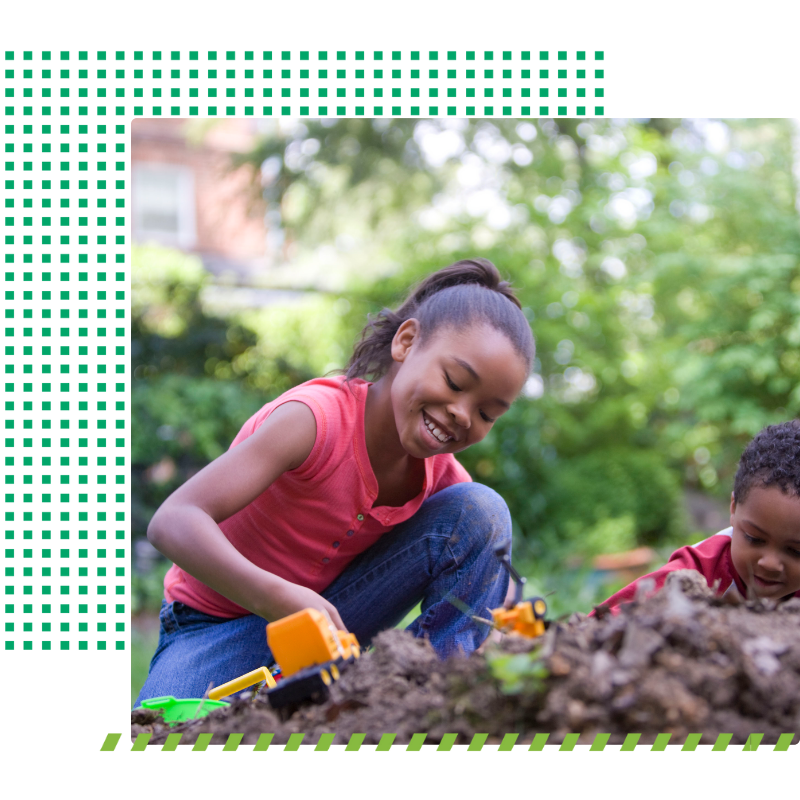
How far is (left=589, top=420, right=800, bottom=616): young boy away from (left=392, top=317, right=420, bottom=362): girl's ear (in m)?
0.77

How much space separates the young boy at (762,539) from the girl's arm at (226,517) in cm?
75

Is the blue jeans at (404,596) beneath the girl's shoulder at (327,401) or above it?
beneath

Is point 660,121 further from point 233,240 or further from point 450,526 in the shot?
point 450,526

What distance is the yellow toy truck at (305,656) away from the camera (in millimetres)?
1194

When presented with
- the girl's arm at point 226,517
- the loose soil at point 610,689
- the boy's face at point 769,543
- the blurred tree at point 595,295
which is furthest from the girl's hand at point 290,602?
the blurred tree at point 595,295

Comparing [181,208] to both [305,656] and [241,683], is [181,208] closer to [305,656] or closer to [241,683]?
[241,683]

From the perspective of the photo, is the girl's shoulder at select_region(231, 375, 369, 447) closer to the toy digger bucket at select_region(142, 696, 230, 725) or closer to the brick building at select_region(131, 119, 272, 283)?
the toy digger bucket at select_region(142, 696, 230, 725)

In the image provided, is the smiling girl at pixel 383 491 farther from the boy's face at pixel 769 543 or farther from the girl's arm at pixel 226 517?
the boy's face at pixel 769 543

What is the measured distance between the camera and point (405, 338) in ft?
6.31

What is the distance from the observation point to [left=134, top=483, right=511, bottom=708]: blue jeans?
6.27ft

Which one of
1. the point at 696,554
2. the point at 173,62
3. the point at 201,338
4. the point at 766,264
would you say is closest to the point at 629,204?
the point at 766,264

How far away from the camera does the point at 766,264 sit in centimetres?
616
